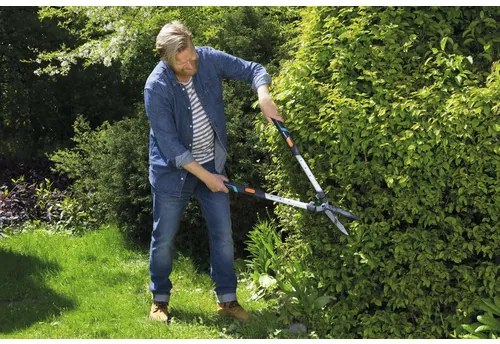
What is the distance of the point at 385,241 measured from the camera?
163 inches

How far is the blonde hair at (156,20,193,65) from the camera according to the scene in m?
4.25

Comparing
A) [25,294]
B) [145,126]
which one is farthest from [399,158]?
[25,294]

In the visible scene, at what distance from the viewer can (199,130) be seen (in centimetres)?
452

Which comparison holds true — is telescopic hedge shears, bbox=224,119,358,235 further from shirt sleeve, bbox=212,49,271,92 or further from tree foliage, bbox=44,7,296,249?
tree foliage, bbox=44,7,296,249

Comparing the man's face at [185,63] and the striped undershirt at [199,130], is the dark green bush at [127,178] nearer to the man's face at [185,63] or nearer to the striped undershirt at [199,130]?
the striped undershirt at [199,130]

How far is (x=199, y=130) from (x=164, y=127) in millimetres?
241

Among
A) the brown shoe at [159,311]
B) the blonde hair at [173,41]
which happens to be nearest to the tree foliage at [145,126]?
the brown shoe at [159,311]

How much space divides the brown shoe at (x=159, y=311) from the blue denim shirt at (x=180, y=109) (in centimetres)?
75

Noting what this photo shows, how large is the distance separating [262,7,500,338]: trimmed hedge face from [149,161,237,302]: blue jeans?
1.55 feet

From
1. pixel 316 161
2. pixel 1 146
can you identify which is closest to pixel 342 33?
pixel 316 161

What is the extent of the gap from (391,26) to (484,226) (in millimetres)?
1170

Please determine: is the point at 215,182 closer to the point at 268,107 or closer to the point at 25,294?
the point at 268,107

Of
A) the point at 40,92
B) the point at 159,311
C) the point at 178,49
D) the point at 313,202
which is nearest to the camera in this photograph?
the point at 313,202

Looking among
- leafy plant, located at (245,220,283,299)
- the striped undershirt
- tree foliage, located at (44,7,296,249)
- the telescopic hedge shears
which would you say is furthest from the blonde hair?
leafy plant, located at (245,220,283,299)
